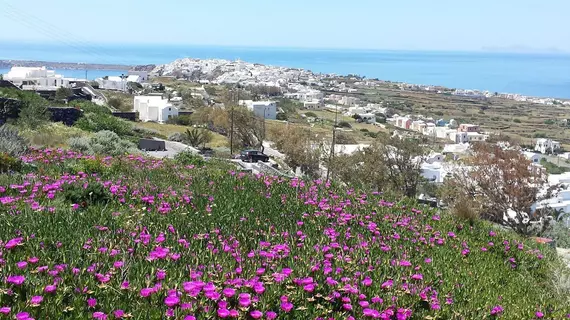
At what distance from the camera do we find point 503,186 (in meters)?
18.1

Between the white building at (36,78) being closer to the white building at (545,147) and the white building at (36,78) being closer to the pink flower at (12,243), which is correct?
the white building at (545,147)

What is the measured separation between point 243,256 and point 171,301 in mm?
1256

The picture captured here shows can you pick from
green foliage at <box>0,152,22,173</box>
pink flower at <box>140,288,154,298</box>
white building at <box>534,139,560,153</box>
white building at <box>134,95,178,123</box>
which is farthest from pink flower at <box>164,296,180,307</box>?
white building at <box>534,139,560,153</box>

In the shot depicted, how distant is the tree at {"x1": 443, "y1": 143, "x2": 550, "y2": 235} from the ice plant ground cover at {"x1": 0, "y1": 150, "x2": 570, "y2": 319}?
417 inches

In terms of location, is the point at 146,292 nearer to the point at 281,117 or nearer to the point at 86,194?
the point at 86,194

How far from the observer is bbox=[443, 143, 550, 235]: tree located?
17492 millimetres

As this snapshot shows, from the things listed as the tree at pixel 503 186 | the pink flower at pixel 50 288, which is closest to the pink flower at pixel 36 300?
the pink flower at pixel 50 288

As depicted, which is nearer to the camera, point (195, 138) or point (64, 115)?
point (64, 115)

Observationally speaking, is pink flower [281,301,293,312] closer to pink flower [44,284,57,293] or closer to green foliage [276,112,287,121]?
pink flower [44,284,57,293]

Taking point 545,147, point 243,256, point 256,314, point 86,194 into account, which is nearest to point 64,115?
point 86,194

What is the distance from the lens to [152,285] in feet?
11.6

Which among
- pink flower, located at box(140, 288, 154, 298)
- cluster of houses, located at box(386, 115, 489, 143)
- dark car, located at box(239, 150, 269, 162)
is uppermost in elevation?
pink flower, located at box(140, 288, 154, 298)

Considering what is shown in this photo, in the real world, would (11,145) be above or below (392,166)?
above

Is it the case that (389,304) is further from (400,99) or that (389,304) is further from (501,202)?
(400,99)
